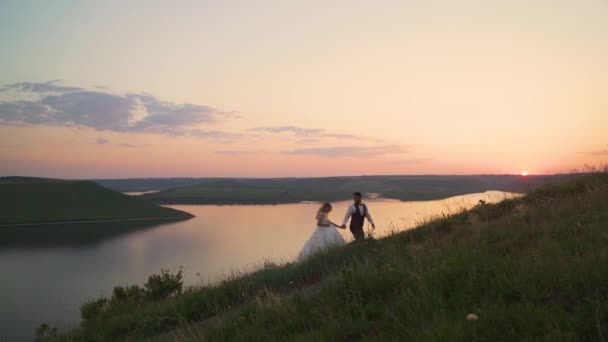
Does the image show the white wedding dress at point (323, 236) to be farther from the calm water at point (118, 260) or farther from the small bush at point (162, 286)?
the calm water at point (118, 260)

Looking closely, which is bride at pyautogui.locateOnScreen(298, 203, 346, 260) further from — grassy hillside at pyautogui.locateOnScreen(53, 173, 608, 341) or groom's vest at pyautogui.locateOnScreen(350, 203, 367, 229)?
grassy hillside at pyautogui.locateOnScreen(53, 173, 608, 341)

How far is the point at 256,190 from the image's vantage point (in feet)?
570

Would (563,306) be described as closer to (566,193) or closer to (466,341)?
(466,341)

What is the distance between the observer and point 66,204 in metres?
103

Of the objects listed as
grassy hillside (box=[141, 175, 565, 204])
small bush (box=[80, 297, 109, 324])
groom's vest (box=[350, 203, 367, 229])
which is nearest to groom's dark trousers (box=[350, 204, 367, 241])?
groom's vest (box=[350, 203, 367, 229])

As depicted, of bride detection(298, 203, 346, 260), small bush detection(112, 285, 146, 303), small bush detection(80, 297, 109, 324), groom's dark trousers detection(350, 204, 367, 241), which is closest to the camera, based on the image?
small bush detection(80, 297, 109, 324)

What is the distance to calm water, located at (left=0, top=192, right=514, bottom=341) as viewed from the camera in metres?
28.8

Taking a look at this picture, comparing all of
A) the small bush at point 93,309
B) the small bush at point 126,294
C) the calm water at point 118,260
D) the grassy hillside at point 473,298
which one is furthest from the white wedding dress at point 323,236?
the calm water at point 118,260

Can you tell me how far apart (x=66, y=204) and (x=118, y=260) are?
211 ft

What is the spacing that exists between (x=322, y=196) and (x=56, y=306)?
130392mm

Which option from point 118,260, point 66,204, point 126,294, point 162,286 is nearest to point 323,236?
point 162,286

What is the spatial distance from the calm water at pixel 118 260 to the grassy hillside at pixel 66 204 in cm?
2719

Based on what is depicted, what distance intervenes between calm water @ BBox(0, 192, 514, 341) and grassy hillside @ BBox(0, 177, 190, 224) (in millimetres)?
27194

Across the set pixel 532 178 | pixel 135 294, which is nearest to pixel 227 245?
pixel 135 294
